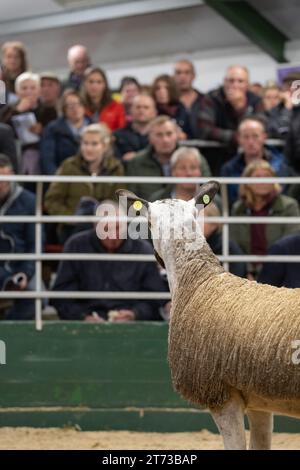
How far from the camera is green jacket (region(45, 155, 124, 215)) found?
878 cm

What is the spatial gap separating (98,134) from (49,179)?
0.85m

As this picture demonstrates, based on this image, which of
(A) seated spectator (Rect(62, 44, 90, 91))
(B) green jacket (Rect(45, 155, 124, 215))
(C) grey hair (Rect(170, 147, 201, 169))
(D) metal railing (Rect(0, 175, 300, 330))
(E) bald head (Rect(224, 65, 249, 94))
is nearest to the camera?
(D) metal railing (Rect(0, 175, 300, 330))

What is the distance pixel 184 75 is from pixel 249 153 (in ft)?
5.14

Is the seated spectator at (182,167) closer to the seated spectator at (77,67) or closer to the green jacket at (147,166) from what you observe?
the green jacket at (147,166)

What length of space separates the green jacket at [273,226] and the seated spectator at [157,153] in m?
0.71

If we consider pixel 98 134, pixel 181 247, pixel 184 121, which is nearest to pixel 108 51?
pixel 184 121

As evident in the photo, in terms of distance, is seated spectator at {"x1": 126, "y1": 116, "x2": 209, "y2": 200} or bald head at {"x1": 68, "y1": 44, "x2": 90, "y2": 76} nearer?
seated spectator at {"x1": 126, "y1": 116, "x2": 209, "y2": 200}

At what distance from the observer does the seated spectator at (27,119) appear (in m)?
9.44

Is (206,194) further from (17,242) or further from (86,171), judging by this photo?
(86,171)

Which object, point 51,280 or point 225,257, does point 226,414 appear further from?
point 51,280

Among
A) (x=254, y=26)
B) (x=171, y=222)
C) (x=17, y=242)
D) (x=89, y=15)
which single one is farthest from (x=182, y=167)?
(x=89, y=15)

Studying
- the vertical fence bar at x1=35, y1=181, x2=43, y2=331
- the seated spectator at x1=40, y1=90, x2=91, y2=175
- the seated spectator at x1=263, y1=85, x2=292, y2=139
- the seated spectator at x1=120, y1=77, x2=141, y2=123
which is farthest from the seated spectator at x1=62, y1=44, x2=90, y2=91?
the vertical fence bar at x1=35, y1=181, x2=43, y2=331

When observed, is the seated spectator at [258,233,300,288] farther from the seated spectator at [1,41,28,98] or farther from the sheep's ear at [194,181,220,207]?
the seated spectator at [1,41,28,98]

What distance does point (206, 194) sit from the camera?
234 inches
